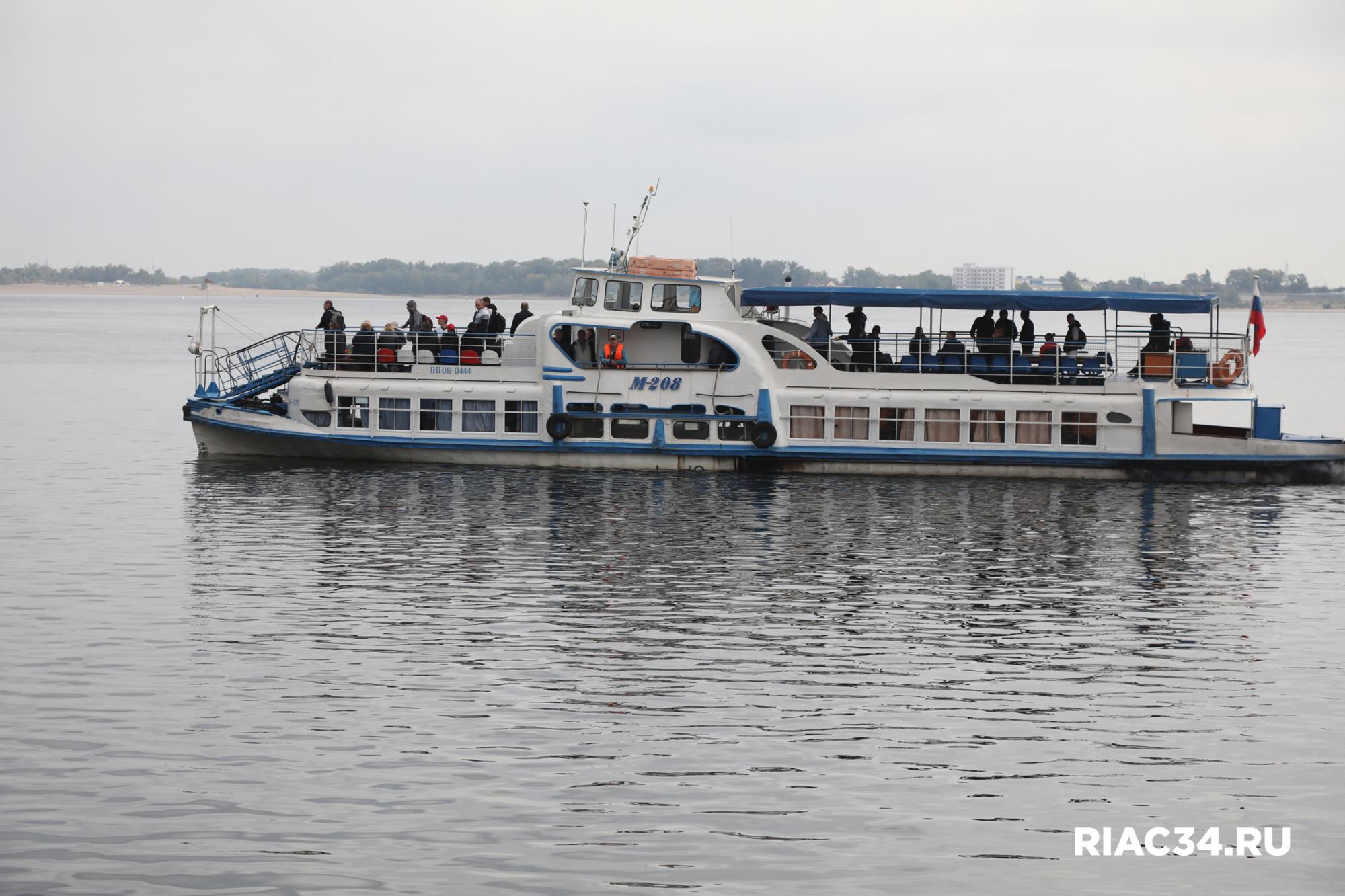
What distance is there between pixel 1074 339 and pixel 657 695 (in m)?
27.5

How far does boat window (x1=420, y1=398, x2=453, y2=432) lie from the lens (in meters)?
44.2

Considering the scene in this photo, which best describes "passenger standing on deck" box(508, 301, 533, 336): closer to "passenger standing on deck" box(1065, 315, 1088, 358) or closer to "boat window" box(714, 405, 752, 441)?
"boat window" box(714, 405, 752, 441)

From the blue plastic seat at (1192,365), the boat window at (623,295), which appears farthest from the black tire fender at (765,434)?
the blue plastic seat at (1192,365)

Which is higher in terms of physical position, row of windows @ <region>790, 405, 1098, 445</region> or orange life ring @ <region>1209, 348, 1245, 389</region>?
orange life ring @ <region>1209, 348, 1245, 389</region>

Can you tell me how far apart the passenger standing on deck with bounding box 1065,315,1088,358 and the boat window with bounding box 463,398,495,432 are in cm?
1754

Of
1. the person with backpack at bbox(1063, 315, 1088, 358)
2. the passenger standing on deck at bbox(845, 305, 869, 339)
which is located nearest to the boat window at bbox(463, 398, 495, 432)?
the passenger standing on deck at bbox(845, 305, 869, 339)

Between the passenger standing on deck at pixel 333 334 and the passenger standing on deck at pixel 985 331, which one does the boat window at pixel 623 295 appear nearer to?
the passenger standing on deck at pixel 333 334

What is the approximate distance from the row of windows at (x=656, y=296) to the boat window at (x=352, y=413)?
26.0 ft

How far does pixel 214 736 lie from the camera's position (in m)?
18.1

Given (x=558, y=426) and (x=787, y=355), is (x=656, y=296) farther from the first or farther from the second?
(x=558, y=426)

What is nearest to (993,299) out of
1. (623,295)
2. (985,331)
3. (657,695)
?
(985,331)

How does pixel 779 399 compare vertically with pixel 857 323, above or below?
below

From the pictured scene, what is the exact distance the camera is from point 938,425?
1699 inches

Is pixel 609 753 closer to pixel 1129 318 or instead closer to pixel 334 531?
pixel 334 531
